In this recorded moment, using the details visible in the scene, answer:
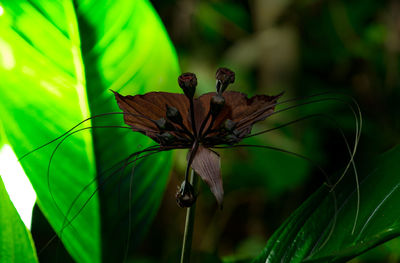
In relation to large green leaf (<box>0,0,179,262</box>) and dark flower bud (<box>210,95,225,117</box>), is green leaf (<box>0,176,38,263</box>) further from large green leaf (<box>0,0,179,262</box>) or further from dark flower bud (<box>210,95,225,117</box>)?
dark flower bud (<box>210,95,225,117</box>)

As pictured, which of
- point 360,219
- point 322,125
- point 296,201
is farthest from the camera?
point 322,125

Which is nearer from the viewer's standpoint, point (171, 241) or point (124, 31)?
point (124, 31)

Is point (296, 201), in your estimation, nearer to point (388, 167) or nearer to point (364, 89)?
point (364, 89)

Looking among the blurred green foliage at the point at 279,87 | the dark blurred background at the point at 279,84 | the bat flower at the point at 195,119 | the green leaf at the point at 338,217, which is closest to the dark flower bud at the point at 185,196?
the bat flower at the point at 195,119

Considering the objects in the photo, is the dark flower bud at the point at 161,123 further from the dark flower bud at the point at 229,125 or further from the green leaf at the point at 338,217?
the green leaf at the point at 338,217

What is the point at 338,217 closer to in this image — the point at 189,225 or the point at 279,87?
the point at 189,225

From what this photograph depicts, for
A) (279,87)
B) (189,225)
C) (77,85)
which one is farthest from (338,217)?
(279,87)

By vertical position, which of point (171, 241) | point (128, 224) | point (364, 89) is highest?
point (364, 89)

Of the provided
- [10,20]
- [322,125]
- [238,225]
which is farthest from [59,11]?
[238,225]
